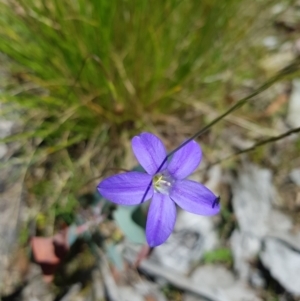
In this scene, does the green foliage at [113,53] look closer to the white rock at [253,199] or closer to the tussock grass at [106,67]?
the tussock grass at [106,67]

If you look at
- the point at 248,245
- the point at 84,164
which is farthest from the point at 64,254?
the point at 248,245

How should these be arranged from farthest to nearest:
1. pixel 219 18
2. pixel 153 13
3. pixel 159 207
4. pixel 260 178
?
pixel 260 178, pixel 219 18, pixel 153 13, pixel 159 207

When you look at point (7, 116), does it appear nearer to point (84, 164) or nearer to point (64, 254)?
point (84, 164)

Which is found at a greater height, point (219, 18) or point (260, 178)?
point (219, 18)

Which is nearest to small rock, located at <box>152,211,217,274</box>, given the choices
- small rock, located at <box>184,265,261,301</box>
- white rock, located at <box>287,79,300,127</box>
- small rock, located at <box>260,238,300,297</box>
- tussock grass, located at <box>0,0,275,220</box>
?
small rock, located at <box>184,265,261,301</box>

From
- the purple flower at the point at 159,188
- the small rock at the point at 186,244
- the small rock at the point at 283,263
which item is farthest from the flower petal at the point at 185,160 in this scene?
the small rock at the point at 283,263

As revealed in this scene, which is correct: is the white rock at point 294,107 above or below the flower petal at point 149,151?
below

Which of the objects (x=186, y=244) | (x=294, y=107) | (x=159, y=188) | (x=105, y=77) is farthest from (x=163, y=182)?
(x=294, y=107)
